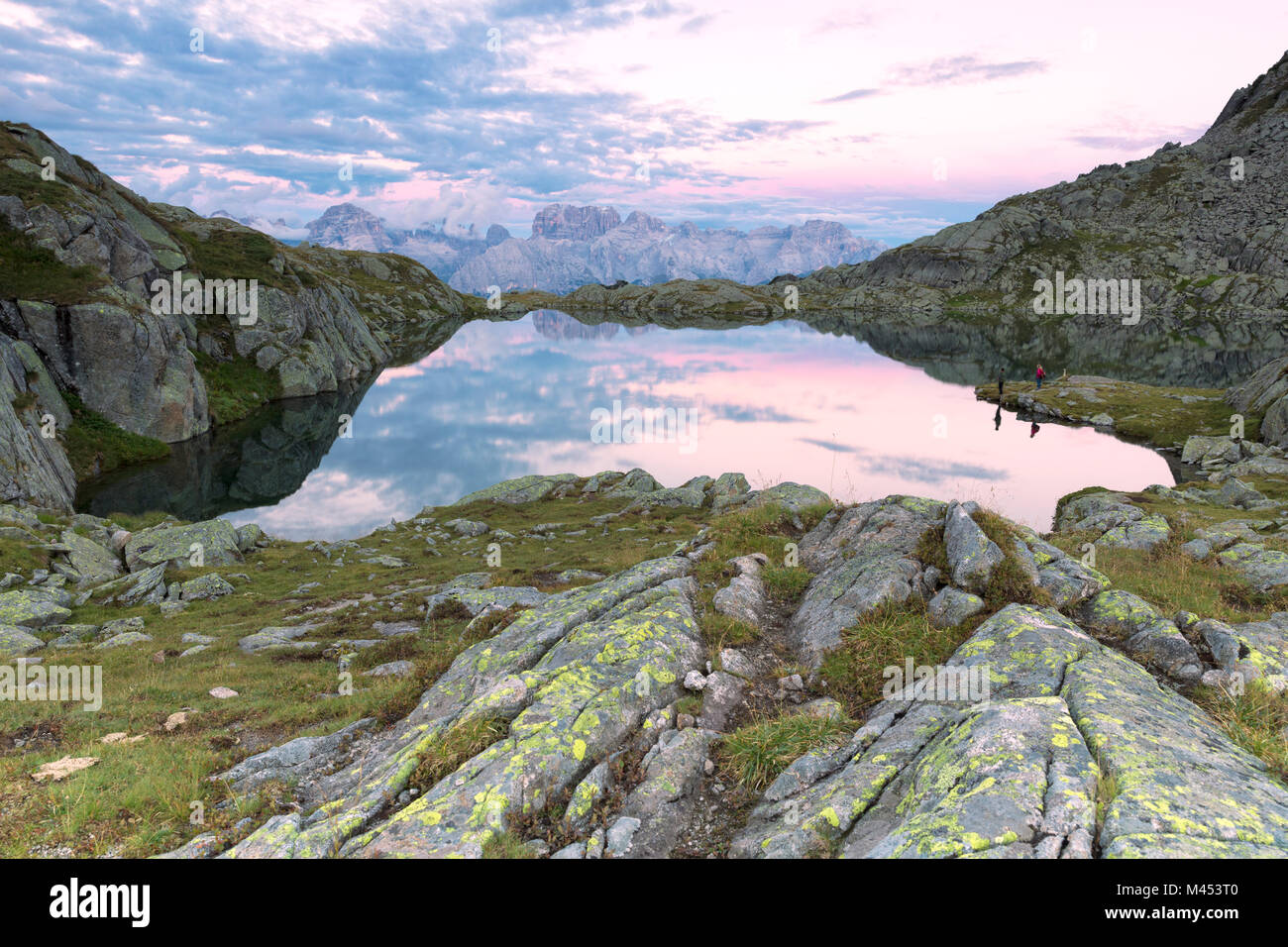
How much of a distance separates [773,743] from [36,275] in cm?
9204

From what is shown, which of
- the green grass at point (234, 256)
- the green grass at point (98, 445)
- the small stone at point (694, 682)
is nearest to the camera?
the small stone at point (694, 682)

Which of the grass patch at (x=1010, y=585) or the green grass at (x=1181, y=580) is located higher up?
the grass patch at (x=1010, y=585)

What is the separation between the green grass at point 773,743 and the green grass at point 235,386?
95.1 metres

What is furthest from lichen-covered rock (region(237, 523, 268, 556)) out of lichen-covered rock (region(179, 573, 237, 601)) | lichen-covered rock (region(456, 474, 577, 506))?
lichen-covered rock (region(456, 474, 577, 506))

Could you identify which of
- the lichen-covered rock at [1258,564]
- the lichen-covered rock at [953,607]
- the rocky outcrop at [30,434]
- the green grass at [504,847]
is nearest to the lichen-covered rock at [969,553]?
the lichen-covered rock at [953,607]

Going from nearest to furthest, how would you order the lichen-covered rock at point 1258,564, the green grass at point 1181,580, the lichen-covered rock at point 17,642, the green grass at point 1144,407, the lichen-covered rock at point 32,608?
1. the green grass at point 1181,580
2. the lichen-covered rock at point 1258,564
3. the lichen-covered rock at point 17,642
4. the lichen-covered rock at point 32,608
5. the green grass at point 1144,407

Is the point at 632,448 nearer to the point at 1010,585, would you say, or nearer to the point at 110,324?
the point at 110,324

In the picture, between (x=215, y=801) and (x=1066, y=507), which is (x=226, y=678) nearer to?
(x=215, y=801)

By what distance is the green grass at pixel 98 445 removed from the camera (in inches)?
2468

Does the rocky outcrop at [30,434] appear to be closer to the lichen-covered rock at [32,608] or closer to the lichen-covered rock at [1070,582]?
the lichen-covered rock at [32,608]

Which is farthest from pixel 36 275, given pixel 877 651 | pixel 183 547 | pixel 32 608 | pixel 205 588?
pixel 877 651

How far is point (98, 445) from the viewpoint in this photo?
6550cm

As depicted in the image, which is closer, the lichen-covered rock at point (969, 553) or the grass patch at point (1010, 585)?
the grass patch at point (1010, 585)

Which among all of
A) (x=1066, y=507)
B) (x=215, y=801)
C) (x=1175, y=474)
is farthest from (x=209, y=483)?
(x=1175, y=474)
